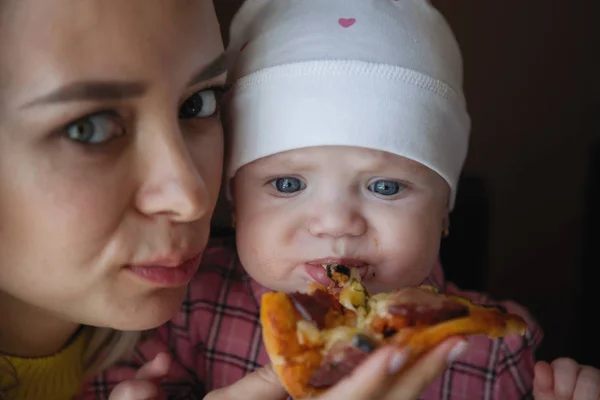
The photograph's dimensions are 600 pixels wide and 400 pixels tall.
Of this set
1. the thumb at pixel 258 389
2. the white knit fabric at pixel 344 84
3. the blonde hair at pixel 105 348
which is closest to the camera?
the thumb at pixel 258 389

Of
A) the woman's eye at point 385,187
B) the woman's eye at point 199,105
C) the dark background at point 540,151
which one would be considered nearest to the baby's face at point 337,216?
the woman's eye at point 385,187

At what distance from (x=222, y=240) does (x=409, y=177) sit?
430 millimetres

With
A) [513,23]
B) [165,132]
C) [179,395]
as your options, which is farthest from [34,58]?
[513,23]

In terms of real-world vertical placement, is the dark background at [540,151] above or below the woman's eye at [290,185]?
below

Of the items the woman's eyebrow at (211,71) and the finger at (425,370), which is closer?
the finger at (425,370)

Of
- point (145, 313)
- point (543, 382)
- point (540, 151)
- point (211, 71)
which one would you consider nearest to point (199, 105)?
point (211, 71)

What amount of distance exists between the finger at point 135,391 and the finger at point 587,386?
1.89 ft

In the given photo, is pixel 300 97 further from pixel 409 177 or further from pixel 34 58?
pixel 34 58

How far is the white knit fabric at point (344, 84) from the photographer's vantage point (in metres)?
0.86

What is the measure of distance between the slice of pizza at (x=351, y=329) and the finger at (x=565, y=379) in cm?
29

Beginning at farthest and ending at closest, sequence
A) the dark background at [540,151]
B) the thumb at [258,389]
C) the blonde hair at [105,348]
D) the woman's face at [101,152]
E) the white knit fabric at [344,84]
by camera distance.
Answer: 1. the dark background at [540,151]
2. the blonde hair at [105,348]
3. the white knit fabric at [344,84]
4. the thumb at [258,389]
5. the woman's face at [101,152]

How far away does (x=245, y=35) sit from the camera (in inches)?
38.1

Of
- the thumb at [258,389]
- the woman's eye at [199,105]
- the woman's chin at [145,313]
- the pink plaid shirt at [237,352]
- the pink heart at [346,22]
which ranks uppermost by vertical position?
the pink heart at [346,22]

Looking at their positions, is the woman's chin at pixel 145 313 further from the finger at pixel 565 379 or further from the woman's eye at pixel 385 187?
the finger at pixel 565 379
